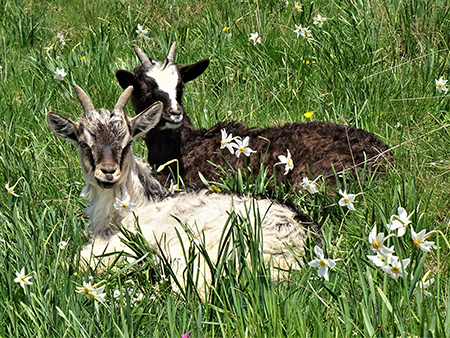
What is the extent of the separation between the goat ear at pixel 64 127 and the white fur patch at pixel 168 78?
1241 mm

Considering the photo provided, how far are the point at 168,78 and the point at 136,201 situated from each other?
1.61 m

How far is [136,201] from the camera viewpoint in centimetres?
406

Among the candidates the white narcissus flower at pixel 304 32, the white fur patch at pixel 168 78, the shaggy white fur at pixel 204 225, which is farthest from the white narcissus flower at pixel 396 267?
the white narcissus flower at pixel 304 32

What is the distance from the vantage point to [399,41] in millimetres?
5910

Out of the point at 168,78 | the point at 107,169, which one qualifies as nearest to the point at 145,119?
the point at 107,169

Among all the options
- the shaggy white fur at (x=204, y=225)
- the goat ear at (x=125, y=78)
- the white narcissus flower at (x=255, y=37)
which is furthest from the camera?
the white narcissus flower at (x=255, y=37)

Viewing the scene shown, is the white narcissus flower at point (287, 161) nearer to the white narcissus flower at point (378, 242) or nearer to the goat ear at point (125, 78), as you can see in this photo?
the white narcissus flower at point (378, 242)

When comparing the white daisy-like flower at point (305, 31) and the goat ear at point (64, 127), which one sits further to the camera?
the white daisy-like flower at point (305, 31)

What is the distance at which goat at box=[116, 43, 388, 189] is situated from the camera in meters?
4.66

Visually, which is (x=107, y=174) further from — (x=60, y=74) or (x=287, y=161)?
(x=60, y=74)

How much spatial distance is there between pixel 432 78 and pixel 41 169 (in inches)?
122

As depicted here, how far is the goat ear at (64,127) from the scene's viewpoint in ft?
13.0

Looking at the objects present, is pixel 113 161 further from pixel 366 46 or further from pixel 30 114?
pixel 366 46

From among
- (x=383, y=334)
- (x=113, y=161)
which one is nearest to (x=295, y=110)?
(x=113, y=161)
